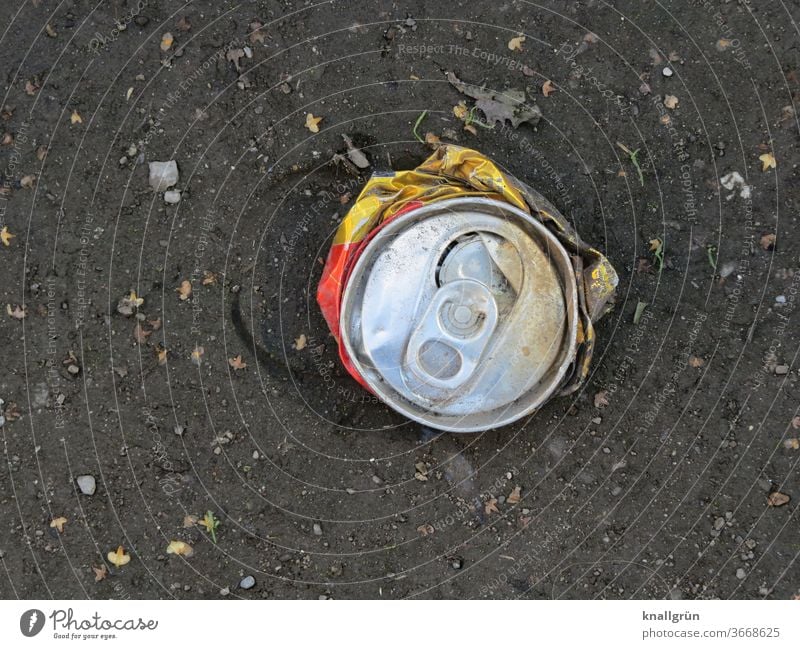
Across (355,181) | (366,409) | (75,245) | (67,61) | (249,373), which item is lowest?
(366,409)

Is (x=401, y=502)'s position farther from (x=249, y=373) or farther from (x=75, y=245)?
(x=75, y=245)

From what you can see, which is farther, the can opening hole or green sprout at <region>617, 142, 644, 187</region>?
green sprout at <region>617, 142, 644, 187</region>

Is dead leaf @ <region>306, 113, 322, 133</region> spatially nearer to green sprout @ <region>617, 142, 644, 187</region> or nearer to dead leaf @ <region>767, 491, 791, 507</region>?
green sprout @ <region>617, 142, 644, 187</region>

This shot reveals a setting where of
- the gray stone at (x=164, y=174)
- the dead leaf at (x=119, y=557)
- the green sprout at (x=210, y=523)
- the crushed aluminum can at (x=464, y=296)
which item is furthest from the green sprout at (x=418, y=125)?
the dead leaf at (x=119, y=557)

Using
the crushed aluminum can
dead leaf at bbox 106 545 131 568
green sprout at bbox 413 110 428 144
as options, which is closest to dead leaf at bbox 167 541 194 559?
dead leaf at bbox 106 545 131 568

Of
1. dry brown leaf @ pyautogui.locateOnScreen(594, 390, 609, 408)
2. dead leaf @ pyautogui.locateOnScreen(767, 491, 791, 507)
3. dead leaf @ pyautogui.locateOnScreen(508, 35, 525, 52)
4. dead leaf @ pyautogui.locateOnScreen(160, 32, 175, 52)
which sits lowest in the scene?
dead leaf @ pyautogui.locateOnScreen(767, 491, 791, 507)

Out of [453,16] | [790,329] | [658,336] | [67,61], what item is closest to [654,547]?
[658,336]

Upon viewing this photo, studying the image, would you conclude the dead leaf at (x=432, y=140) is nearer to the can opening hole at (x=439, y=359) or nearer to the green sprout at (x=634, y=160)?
the green sprout at (x=634, y=160)
